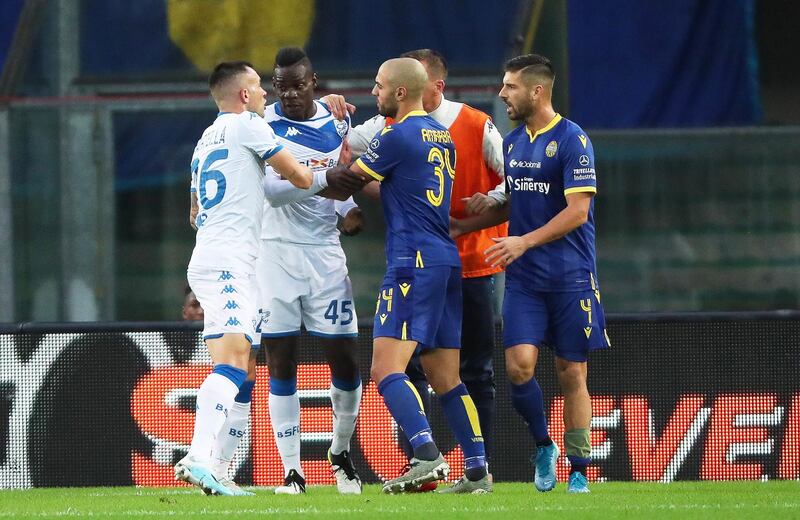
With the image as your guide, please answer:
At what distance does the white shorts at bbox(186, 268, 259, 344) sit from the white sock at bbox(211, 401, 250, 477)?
57 centimetres

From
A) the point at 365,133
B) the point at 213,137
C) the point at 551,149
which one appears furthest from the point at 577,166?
the point at 213,137

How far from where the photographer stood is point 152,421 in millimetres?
8578

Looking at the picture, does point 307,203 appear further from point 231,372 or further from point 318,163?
point 231,372

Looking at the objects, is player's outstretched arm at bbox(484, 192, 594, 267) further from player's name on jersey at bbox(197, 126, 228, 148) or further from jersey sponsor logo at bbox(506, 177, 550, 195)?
player's name on jersey at bbox(197, 126, 228, 148)

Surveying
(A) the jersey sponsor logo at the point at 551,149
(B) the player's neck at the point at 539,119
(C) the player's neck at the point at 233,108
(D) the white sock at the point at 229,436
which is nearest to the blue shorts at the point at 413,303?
(A) the jersey sponsor logo at the point at 551,149

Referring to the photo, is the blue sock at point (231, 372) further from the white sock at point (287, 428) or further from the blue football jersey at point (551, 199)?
the blue football jersey at point (551, 199)

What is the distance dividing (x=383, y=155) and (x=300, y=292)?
3.26 feet

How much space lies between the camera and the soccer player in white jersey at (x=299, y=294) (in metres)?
7.61

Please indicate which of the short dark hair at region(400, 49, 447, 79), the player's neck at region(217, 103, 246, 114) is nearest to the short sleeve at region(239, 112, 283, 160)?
the player's neck at region(217, 103, 246, 114)

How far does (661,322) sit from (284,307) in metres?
2.27

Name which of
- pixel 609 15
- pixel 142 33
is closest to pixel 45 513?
pixel 142 33

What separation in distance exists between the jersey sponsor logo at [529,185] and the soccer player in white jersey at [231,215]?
100 centimetres

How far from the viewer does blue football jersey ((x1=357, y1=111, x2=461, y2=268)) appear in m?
6.99

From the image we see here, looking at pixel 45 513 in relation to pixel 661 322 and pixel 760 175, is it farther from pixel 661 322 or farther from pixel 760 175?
pixel 760 175
